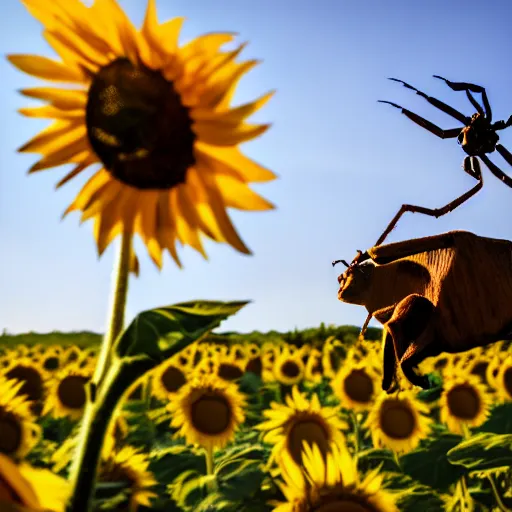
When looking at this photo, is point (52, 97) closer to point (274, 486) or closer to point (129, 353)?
point (129, 353)

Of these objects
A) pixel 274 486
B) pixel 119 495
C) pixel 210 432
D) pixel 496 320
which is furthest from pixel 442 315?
pixel 210 432

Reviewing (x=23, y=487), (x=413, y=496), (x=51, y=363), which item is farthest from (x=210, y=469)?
(x=51, y=363)

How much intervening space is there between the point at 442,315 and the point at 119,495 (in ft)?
1.66

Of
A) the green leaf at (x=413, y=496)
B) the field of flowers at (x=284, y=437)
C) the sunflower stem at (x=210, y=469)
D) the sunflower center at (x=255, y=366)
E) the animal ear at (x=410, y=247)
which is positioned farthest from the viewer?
the sunflower center at (x=255, y=366)

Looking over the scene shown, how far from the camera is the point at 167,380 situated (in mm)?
6945

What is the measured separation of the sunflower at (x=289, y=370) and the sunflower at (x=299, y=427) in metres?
2.85

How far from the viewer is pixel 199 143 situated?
1.07 m

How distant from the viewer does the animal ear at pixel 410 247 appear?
1.30 ft

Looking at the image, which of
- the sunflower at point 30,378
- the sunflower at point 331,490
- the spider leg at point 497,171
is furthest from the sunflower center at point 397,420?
the spider leg at point 497,171

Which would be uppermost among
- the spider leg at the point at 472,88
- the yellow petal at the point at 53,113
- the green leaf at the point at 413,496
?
the yellow petal at the point at 53,113

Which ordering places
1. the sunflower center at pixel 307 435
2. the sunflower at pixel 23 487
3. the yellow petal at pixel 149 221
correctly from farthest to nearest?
the sunflower center at pixel 307 435
the yellow petal at pixel 149 221
the sunflower at pixel 23 487

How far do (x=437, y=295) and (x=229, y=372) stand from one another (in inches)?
277

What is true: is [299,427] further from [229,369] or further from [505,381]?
[229,369]

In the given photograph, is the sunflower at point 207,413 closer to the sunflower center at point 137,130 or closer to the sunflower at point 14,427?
the sunflower at point 14,427
